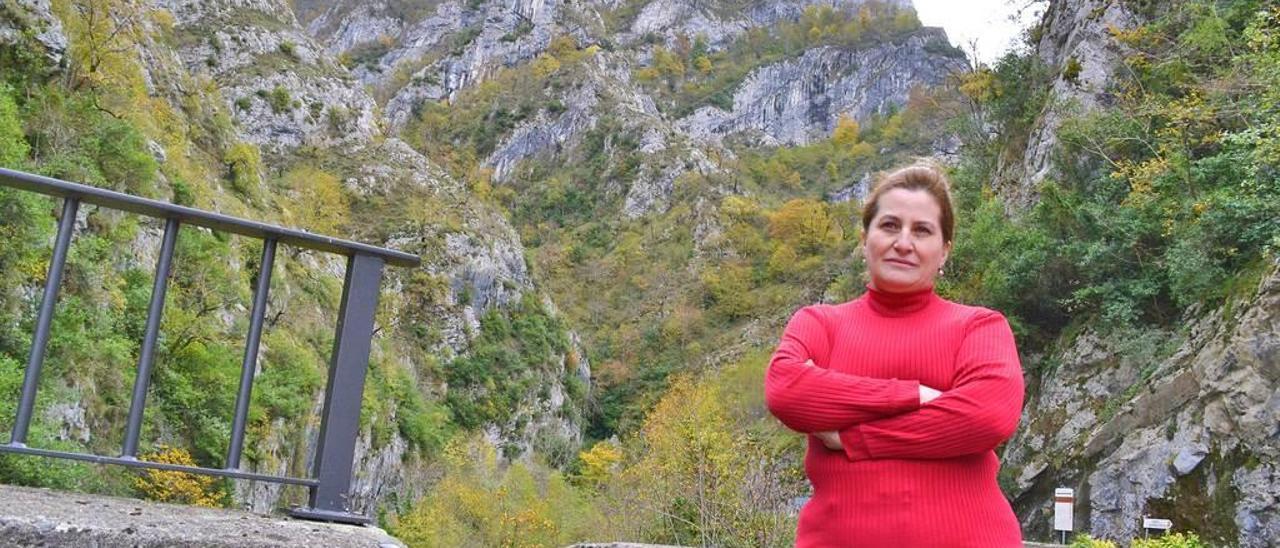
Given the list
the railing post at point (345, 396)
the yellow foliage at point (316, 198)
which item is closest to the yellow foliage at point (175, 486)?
the railing post at point (345, 396)

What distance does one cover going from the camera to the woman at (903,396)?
173 centimetres

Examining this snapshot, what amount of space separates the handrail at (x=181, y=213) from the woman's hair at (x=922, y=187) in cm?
123

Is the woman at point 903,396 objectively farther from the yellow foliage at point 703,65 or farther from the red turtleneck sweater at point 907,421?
the yellow foliage at point 703,65

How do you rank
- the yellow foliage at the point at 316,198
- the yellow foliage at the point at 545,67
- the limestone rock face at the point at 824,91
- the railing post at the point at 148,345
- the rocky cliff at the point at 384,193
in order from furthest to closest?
the limestone rock face at the point at 824,91, the yellow foliage at the point at 545,67, the rocky cliff at the point at 384,193, the yellow foliage at the point at 316,198, the railing post at the point at 148,345

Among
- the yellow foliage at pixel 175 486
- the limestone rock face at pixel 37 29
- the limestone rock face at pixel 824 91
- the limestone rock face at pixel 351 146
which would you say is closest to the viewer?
the yellow foliage at pixel 175 486

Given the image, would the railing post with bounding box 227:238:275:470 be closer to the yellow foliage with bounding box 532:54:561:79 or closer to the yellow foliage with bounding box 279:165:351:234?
the yellow foliage with bounding box 279:165:351:234

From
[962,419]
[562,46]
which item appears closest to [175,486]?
[962,419]

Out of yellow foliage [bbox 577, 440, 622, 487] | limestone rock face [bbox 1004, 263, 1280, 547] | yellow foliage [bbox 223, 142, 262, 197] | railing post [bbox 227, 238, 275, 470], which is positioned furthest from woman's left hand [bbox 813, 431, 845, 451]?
yellow foliage [bbox 577, 440, 622, 487]

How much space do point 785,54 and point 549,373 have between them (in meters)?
80.6

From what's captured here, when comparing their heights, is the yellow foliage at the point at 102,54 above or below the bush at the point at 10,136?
above

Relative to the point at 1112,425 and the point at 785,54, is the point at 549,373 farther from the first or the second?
the point at 785,54

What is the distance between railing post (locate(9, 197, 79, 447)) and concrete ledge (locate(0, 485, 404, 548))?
0.16 metres

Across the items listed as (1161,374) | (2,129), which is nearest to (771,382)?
(1161,374)

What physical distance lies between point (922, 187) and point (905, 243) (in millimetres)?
146
